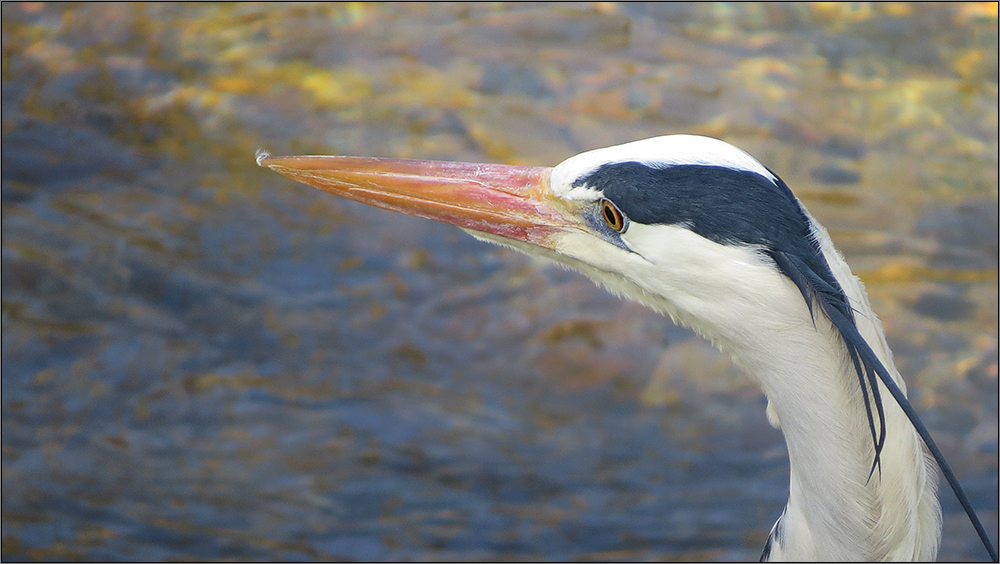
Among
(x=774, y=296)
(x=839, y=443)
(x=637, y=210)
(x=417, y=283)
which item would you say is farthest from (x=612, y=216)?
(x=417, y=283)

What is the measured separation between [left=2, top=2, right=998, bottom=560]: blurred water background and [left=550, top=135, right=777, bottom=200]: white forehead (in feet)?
4.43

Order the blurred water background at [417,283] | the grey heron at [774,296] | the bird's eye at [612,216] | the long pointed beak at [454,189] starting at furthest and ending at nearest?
the blurred water background at [417,283] < the long pointed beak at [454,189] < the bird's eye at [612,216] < the grey heron at [774,296]

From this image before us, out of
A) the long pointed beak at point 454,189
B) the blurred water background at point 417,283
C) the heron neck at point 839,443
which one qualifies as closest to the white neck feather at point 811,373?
the heron neck at point 839,443

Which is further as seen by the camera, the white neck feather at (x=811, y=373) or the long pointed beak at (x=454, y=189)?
the long pointed beak at (x=454, y=189)

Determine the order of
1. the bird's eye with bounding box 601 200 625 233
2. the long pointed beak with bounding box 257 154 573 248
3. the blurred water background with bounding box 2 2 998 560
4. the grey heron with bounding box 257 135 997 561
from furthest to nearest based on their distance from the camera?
the blurred water background with bounding box 2 2 998 560 → the long pointed beak with bounding box 257 154 573 248 → the bird's eye with bounding box 601 200 625 233 → the grey heron with bounding box 257 135 997 561

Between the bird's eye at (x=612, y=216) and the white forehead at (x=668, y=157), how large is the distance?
3 centimetres

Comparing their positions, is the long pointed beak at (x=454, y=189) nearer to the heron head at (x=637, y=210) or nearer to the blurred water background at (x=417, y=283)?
the heron head at (x=637, y=210)

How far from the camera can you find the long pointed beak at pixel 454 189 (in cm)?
154

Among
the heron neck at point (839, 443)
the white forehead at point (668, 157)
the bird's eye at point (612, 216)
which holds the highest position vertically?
the white forehead at point (668, 157)

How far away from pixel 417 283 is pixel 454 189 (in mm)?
1331

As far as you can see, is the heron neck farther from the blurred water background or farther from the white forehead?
the blurred water background

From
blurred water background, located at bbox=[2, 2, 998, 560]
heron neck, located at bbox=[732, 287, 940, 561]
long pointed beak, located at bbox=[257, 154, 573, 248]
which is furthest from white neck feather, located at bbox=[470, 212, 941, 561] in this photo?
blurred water background, located at bbox=[2, 2, 998, 560]

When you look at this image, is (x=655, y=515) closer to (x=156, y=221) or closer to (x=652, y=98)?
(x=652, y=98)

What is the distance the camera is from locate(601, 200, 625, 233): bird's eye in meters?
1.42
